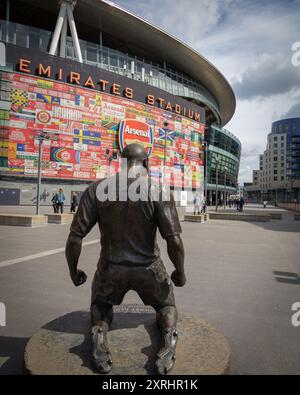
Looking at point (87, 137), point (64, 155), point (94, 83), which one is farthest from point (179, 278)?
point (94, 83)

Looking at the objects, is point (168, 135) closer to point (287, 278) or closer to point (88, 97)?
point (88, 97)

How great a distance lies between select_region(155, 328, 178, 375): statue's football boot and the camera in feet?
6.08

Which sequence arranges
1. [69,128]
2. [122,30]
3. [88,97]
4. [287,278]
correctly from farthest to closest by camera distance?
[122,30] → [88,97] → [69,128] → [287,278]

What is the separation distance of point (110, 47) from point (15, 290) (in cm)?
4651

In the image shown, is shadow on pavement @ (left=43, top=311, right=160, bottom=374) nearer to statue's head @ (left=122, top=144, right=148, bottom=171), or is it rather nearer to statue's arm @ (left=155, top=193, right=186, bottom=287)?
statue's arm @ (left=155, top=193, right=186, bottom=287)

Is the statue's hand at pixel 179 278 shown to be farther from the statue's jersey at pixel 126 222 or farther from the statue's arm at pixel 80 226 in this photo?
the statue's arm at pixel 80 226

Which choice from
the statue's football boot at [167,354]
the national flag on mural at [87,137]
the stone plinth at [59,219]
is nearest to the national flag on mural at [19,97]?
the national flag on mural at [87,137]

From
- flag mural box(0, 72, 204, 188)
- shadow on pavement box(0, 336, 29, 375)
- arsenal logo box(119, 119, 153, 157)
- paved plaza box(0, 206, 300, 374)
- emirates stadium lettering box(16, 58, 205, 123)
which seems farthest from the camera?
arsenal logo box(119, 119, 153, 157)

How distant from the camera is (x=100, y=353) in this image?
1926mm

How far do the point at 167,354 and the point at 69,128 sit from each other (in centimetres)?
3127

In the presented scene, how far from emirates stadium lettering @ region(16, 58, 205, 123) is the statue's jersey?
1277 inches

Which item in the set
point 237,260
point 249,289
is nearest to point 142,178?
point 249,289

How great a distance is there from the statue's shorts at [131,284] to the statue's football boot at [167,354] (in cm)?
28

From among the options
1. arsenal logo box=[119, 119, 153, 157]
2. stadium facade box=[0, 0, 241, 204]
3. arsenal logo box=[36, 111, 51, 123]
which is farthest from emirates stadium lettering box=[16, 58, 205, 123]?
arsenal logo box=[36, 111, 51, 123]
